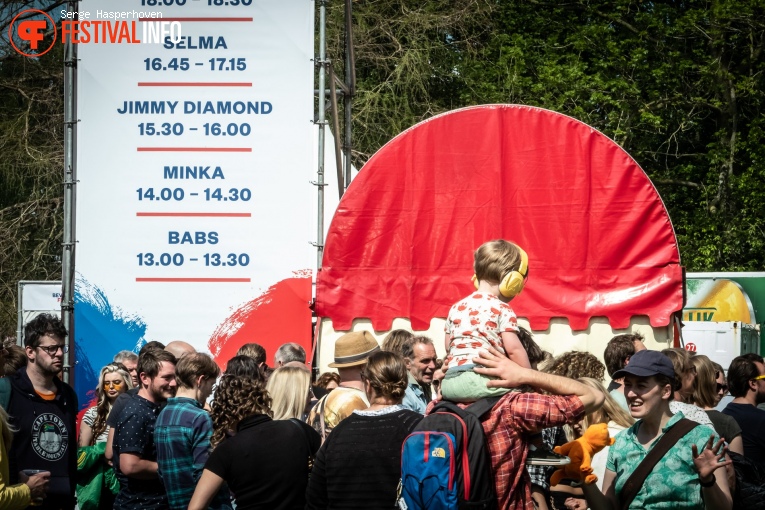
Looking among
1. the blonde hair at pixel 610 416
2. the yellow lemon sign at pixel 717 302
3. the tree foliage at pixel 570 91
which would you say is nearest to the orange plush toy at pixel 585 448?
the blonde hair at pixel 610 416

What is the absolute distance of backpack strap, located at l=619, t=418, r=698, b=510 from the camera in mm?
4914

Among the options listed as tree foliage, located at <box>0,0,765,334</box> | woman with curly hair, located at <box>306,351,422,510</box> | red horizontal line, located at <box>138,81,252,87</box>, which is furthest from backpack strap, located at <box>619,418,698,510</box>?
tree foliage, located at <box>0,0,765,334</box>

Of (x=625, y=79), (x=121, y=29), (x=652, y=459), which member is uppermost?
(x=625, y=79)

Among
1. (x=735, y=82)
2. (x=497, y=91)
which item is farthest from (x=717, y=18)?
(x=497, y=91)

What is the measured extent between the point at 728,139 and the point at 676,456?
19.9m

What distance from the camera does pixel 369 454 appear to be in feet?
17.1

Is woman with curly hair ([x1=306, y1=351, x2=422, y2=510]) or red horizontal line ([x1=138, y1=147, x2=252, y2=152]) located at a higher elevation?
red horizontal line ([x1=138, y1=147, x2=252, y2=152])

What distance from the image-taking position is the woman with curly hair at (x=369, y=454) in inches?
205

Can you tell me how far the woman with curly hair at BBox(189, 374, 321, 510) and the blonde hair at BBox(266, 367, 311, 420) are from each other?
1.19 feet

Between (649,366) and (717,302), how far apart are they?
13547 millimetres

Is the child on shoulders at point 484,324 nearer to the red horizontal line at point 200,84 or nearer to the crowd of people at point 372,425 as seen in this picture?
the crowd of people at point 372,425

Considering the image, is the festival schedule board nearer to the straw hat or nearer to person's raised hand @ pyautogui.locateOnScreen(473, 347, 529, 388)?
the straw hat

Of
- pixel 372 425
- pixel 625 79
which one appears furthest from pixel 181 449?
pixel 625 79

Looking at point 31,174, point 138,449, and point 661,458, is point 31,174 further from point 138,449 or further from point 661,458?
point 661,458
